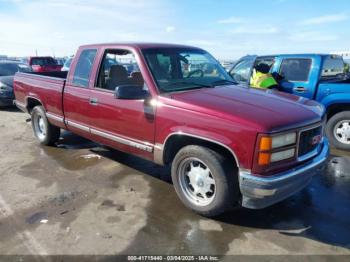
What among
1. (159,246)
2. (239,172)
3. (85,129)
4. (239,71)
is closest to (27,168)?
(85,129)

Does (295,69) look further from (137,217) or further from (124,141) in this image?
(137,217)

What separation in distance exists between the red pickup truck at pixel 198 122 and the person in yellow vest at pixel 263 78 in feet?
5.40

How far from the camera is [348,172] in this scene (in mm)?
5242

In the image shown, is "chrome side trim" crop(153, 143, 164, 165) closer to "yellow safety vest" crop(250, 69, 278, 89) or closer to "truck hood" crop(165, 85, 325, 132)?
"truck hood" crop(165, 85, 325, 132)

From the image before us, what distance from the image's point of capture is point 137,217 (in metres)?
3.80

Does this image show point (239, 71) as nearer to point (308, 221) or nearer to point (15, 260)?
point (308, 221)

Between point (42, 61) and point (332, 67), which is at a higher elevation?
point (332, 67)

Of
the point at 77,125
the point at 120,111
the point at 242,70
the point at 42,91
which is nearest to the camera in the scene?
the point at 120,111

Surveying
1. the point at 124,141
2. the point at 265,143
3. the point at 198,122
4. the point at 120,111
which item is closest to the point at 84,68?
the point at 120,111

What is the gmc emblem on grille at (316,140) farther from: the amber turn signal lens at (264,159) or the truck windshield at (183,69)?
the truck windshield at (183,69)

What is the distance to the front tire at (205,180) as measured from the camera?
3.42 metres

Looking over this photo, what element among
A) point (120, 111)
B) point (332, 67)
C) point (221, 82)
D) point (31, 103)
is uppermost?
point (332, 67)

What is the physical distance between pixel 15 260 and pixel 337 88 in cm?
576

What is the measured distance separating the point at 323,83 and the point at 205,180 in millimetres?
3863
